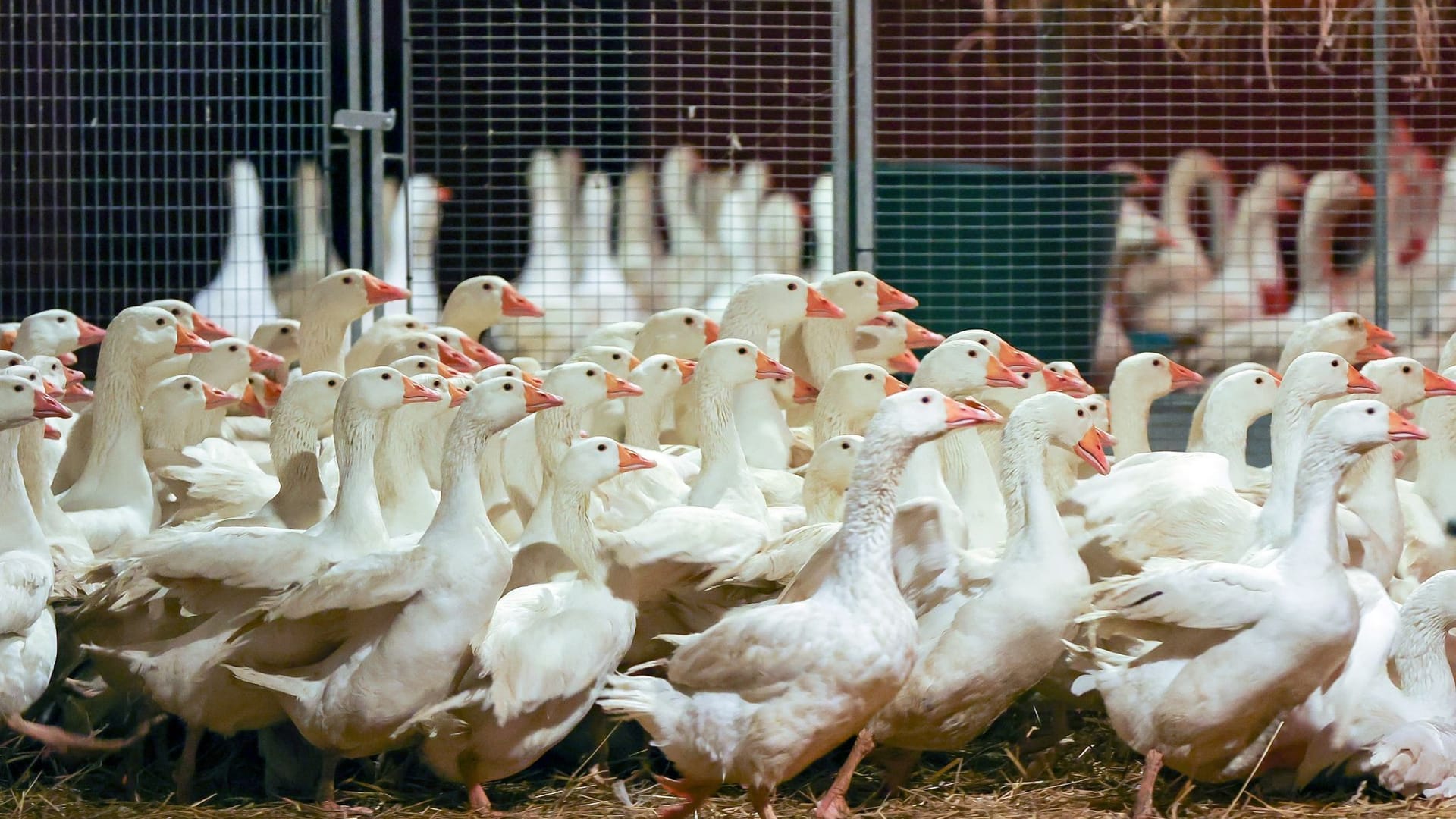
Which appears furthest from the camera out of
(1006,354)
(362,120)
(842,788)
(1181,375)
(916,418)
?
(362,120)

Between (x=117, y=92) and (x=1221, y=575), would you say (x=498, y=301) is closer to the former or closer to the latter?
(x=117, y=92)

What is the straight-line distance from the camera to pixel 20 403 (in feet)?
16.1

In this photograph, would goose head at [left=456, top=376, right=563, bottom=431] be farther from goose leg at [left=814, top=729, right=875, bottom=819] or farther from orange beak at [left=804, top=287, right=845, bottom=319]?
orange beak at [left=804, top=287, right=845, bottom=319]

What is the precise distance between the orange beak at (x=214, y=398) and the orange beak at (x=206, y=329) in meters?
0.94

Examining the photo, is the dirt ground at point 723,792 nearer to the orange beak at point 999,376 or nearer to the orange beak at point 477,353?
the orange beak at point 999,376

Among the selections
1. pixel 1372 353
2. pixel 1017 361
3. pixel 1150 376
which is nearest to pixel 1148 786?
pixel 1017 361

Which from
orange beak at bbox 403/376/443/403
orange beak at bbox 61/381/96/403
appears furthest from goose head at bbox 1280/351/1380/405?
orange beak at bbox 61/381/96/403

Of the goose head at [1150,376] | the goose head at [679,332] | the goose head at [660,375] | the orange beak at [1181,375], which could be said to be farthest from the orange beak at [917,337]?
the goose head at [660,375]

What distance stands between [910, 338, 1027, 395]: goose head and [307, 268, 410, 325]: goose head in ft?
7.51

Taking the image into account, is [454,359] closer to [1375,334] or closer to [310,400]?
[310,400]

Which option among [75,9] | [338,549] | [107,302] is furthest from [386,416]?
[75,9]

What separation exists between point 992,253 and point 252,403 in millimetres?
3465

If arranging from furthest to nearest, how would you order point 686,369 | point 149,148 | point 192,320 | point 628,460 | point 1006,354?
point 149,148 < point 192,320 < point 1006,354 < point 686,369 < point 628,460

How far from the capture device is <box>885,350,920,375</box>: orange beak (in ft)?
24.4
